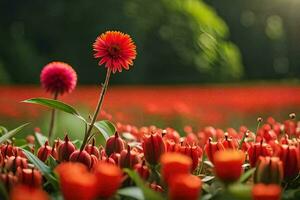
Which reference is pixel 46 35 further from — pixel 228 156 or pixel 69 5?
pixel 228 156

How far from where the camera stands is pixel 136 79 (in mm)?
11008

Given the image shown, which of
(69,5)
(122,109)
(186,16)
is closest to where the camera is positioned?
(122,109)

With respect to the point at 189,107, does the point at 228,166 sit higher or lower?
lower

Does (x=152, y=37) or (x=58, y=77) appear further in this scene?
(x=152, y=37)

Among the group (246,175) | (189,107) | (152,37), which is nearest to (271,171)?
(246,175)

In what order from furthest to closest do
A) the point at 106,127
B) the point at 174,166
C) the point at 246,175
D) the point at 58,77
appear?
the point at 58,77 < the point at 106,127 < the point at 246,175 < the point at 174,166

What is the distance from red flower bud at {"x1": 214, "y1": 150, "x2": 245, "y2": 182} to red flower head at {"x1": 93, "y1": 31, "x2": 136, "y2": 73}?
1.36ft

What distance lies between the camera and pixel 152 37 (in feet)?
35.4

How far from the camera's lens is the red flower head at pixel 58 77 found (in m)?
1.95

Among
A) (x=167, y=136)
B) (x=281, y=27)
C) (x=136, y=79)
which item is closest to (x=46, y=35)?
(x=136, y=79)

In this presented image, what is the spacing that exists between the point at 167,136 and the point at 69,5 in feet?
34.8

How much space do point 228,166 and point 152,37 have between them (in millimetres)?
9866

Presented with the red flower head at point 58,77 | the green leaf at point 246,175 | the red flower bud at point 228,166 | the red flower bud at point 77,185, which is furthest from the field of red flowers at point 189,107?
the red flower bud at point 77,185

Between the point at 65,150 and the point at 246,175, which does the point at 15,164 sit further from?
the point at 246,175
